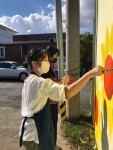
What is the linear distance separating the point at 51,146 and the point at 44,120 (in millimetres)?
310

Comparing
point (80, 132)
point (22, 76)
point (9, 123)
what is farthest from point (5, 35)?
point (80, 132)

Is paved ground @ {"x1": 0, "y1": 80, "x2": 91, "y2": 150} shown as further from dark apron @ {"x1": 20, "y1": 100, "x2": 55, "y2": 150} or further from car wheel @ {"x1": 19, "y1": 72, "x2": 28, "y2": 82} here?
car wheel @ {"x1": 19, "y1": 72, "x2": 28, "y2": 82}

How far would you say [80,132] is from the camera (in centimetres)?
696

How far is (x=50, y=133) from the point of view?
3402 millimetres

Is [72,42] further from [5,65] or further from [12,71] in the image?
[5,65]

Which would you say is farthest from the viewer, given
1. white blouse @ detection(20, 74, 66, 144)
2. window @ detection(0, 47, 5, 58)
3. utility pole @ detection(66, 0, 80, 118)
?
window @ detection(0, 47, 5, 58)

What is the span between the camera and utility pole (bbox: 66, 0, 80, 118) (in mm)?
8156

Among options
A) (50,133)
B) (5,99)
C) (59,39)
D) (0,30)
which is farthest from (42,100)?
(0,30)

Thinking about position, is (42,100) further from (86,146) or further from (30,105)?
(86,146)

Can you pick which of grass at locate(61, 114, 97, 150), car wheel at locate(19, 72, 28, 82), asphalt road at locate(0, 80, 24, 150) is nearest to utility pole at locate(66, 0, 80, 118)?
grass at locate(61, 114, 97, 150)

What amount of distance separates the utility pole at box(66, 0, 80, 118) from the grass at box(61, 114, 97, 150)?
1.26 ft

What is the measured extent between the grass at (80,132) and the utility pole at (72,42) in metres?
0.38

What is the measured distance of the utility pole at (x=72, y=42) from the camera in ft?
26.8

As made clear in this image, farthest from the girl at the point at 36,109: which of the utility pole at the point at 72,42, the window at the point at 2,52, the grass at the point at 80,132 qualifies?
the window at the point at 2,52
